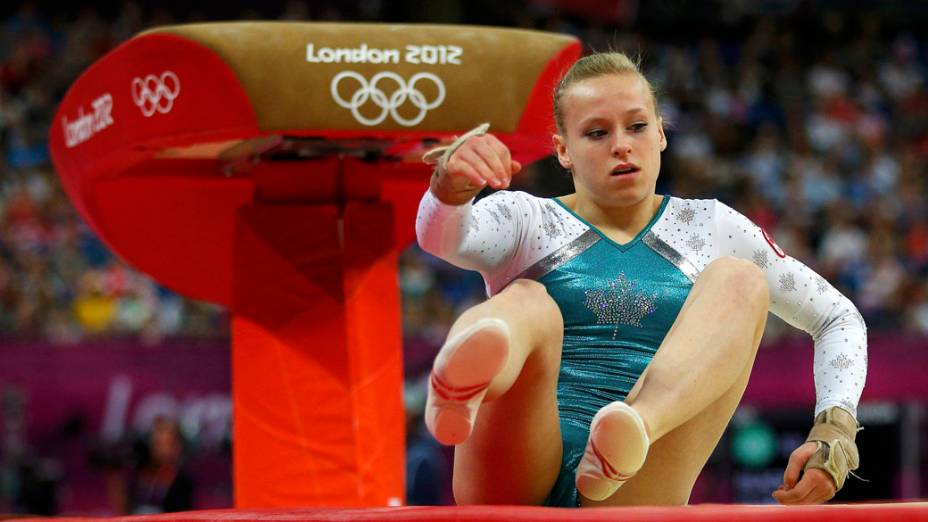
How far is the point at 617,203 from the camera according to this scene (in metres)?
2.34

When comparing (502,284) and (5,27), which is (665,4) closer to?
(5,27)

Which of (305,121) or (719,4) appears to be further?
(719,4)

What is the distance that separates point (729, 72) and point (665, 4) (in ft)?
3.05

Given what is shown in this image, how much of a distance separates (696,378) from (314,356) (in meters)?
1.65

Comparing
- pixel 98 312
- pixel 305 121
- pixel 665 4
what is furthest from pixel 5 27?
pixel 305 121

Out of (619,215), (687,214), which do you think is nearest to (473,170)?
(619,215)

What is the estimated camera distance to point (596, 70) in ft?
7.55

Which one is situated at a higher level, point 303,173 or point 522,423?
point 303,173

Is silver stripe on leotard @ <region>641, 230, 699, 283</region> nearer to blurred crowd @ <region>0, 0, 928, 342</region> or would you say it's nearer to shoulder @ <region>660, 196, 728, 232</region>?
shoulder @ <region>660, 196, 728, 232</region>

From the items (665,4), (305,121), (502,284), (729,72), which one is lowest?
(502,284)

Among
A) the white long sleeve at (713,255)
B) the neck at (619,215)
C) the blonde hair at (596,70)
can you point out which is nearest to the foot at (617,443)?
the white long sleeve at (713,255)

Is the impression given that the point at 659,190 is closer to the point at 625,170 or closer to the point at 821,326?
the point at 821,326

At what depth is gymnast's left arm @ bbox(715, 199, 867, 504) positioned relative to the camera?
220cm

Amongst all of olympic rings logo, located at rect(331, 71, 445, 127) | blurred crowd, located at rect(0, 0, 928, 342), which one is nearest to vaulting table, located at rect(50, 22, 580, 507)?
olympic rings logo, located at rect(331, 71, 445, 127)
